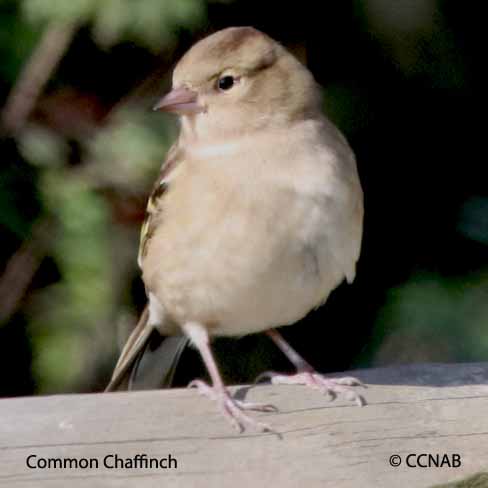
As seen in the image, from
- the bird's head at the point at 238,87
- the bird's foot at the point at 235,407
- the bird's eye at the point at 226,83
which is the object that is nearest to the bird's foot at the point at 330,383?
the bird's foot at the point at 235,407

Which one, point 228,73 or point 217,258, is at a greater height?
point 228,73

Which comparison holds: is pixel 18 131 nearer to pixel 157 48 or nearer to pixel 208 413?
pixel 157 48

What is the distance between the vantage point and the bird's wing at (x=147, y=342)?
3768 mm

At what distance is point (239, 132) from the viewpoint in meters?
3.70

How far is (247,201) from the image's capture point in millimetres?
3496

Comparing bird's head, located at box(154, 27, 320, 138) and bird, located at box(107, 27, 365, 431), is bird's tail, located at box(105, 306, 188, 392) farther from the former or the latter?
bird's head, located at box(154, 27, 320, 138)

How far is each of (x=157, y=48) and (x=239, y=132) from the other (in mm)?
476

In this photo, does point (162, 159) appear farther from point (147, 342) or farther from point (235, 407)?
point (235, 407)

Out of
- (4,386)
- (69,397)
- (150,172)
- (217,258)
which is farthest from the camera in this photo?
(4,386)

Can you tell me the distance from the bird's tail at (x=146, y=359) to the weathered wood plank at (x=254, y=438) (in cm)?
70

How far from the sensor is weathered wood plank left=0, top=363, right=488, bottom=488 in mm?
2914

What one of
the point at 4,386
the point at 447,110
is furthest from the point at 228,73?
the point at 4,386

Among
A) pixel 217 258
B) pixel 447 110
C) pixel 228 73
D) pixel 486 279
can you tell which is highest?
pixel 228 73

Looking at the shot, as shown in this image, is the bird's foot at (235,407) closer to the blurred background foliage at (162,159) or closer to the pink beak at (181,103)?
the pink beak at (181,103)
